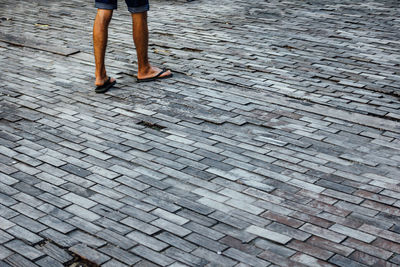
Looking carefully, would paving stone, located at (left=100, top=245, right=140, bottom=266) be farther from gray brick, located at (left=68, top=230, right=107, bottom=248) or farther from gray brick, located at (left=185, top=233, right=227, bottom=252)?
gray brick, located at (left=185, top=233, right=227, bottom=252)

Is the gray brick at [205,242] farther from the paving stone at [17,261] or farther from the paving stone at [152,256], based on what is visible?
the paving stone at [17,261]

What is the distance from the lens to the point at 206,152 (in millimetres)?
4148

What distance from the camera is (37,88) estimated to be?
5.45 meters

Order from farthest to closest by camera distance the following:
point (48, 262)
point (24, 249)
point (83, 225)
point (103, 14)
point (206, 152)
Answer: point (103, 14)
point (206, 152)
point (83, 225)
point (24, 249)
point (48, 262)

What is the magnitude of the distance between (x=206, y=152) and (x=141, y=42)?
189 cm

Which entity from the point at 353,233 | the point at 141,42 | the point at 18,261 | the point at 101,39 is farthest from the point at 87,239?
the point at 141,42

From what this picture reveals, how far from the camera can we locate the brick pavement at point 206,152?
10.1 feet

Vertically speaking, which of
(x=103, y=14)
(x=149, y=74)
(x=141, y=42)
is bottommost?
(x=149, y=74)

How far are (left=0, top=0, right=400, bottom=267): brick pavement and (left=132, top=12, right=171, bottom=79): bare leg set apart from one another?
0.65 feet

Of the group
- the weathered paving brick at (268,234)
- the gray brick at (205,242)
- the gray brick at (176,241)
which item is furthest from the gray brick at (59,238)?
the weathered paving brick at (268,234)

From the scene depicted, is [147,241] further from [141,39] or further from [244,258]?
[141,39]

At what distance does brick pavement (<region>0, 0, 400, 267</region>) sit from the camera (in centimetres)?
309

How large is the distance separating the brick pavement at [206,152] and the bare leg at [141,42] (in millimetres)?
197

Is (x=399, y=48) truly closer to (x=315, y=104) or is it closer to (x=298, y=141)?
(x=315, y=104)
